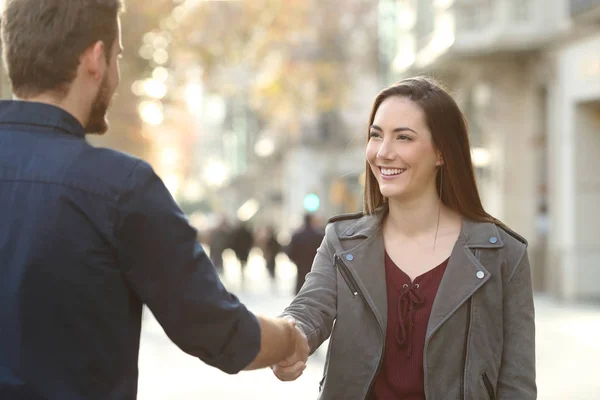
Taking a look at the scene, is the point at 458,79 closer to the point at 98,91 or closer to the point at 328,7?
the point at 328,7

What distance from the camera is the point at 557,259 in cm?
2409

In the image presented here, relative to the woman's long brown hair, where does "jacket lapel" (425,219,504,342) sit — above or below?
below

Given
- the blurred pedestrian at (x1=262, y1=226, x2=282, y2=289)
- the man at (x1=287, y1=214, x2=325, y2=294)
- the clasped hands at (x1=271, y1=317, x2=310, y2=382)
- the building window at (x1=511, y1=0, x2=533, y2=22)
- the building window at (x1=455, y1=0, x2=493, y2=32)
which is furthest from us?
the blurred pedestrian at (x1=262, y1=226, x2=282, y2=289)

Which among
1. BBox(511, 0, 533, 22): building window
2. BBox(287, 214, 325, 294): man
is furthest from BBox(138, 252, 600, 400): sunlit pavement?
BBox(511, 0, 533, 22): building window

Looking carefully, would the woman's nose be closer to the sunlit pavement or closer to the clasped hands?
the clasped hands

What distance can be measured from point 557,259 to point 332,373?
67.4ft

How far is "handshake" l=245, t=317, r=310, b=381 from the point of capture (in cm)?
330

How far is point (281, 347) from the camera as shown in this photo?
3.44 metres

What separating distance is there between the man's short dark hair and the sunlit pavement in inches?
344

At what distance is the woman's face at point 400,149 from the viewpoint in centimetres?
437

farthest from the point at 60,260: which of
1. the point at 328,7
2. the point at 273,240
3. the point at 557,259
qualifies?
the point at 328,7

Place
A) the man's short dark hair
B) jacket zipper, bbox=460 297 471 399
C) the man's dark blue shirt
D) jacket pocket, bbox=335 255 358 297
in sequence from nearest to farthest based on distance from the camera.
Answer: the man's dark blue shirt → the man's short dark hair → jacket zipper, bbox=460 297 471 399 → jacket pocket, bbox=335 255 358 297

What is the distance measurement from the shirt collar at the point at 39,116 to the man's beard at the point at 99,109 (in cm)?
10

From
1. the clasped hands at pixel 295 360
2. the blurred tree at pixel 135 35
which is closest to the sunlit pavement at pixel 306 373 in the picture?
the blurred tree at pixel 135 35
